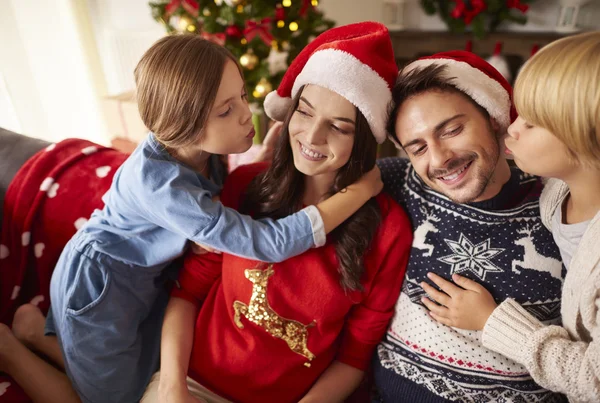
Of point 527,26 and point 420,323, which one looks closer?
point 420,323

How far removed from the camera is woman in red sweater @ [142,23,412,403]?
1022 millimetres

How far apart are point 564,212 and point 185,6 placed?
2.25m

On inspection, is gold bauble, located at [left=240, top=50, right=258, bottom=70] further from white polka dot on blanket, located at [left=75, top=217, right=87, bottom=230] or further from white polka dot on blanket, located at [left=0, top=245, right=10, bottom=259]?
white polka dot on blanket, located at [left=0, top=245, right=10, bottom=259]

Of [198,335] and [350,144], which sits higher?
[350,144]

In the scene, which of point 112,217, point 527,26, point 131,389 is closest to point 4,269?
point 112,217

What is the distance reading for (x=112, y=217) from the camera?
121 centimetres

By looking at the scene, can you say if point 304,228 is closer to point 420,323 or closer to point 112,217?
point 420,323

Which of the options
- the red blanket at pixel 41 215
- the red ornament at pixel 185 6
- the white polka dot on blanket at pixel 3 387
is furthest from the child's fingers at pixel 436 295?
the red ornament at pixel 185 6

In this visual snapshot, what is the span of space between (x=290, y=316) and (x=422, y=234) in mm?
418

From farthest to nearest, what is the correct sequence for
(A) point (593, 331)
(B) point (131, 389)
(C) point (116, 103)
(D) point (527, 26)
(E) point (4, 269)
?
1. (D) point (527, 26)
2. (C) point (116, 103)
3. (E) point (4, 269)
4. (B) point (131, 389)
5. (A) point (593, 331)

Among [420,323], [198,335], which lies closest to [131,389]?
[198,335]

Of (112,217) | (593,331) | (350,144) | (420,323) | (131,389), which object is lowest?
(131,389)

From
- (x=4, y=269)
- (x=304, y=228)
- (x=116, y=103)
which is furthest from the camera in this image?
(x=116, y=103)

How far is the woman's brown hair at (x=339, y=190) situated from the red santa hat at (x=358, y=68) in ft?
0.12
